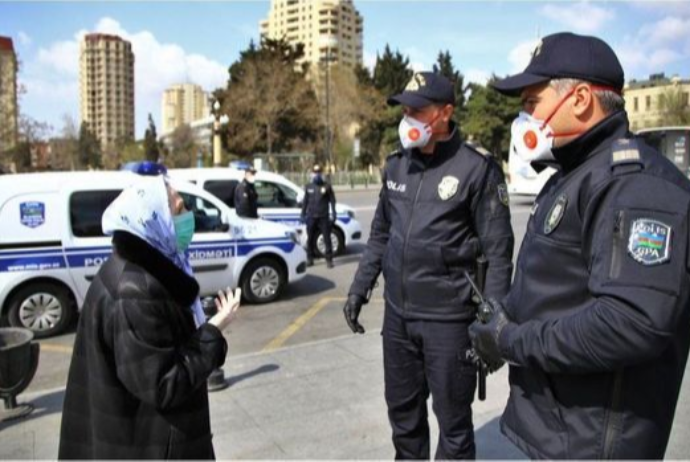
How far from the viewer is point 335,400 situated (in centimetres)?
457

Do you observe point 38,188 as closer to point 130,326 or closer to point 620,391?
point 130,326

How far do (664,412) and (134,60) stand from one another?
11489 centimetres

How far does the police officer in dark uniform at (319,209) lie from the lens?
35.0 feet

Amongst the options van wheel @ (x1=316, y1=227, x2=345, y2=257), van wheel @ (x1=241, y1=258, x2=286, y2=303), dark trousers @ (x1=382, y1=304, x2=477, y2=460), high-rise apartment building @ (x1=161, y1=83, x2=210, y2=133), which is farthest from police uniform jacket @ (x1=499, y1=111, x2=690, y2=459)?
high-rise apartment building @ (x1=161, y1=83, x2=210, y2=133)

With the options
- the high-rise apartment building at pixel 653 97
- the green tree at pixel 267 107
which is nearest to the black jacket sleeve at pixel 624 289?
the green tree at pixel 267 107

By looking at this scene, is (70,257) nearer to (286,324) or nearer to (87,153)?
(286,324)

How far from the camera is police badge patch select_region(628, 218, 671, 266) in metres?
1.51

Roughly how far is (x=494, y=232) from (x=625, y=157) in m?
1.36

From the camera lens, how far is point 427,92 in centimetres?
317

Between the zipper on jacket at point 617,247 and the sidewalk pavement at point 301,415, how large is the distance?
241cm

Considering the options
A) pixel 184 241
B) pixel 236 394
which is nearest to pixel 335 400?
pixel 236 394

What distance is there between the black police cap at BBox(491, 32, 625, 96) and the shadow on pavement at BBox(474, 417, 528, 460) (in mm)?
2464

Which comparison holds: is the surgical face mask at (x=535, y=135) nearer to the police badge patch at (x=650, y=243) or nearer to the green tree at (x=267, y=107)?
the police badge patch at (x=650, y=243)

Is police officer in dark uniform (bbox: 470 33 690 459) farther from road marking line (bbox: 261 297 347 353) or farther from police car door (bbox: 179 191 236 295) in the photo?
police car door (bbox: 179 191 236 295)
